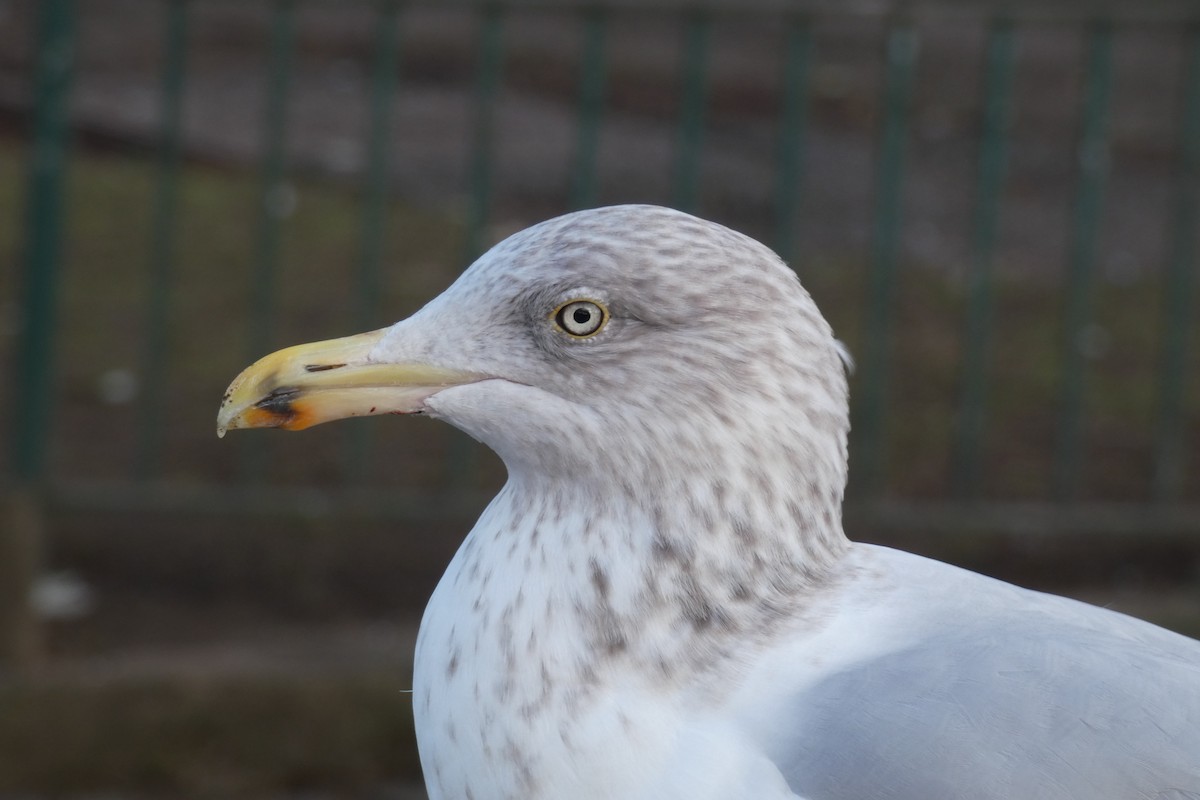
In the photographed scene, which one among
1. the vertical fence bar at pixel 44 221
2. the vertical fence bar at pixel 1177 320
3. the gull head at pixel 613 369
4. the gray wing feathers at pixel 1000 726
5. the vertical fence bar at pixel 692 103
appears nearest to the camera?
the gray wing feathers at pixel 1000 726

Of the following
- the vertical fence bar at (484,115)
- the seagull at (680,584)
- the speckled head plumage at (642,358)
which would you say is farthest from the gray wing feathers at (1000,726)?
the vertical fence bar at (484,115)

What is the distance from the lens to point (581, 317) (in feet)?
5.52

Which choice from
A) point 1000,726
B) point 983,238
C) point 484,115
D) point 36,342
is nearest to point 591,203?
point 484,115

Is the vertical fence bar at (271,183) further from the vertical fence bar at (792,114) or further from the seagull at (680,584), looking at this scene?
the seagull at (680,584)

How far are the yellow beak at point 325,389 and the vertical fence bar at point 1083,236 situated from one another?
8.62 ft

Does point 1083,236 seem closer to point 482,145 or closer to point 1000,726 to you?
point 482,145

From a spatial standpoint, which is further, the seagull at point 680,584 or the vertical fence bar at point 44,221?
the vertical fence bar at point 44,221

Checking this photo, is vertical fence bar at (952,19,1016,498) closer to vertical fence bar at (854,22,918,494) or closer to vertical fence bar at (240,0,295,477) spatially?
vertical fence bar at (854,22,918,494)

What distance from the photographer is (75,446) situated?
4441mm

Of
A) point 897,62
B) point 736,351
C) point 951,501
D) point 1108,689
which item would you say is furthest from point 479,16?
point 1108,689

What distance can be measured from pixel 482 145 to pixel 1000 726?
8.36 feet

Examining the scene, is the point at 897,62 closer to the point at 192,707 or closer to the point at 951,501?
the point at 951,501

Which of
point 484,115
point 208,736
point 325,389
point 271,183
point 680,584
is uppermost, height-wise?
point 484,115

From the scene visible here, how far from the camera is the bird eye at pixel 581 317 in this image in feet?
5.50
